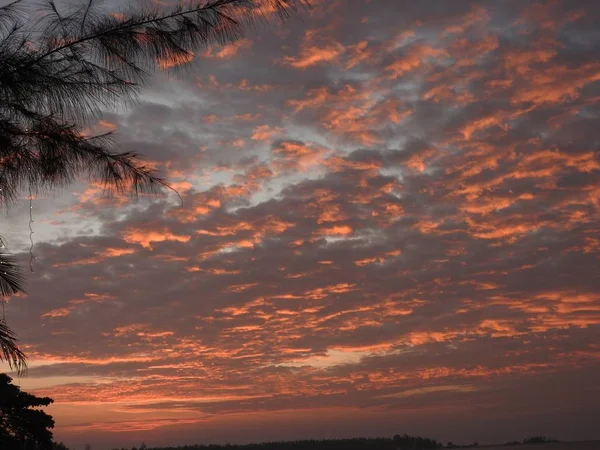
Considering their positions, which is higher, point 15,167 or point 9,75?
point 9,75

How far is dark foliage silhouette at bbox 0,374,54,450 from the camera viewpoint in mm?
13336

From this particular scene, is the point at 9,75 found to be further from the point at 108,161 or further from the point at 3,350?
the point at 3,350

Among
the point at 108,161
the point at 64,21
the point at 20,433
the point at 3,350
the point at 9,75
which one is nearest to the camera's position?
the point at 3,350

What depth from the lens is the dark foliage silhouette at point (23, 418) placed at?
43.8 ft

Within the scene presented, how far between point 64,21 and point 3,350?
242cm

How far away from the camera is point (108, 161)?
5.48 m

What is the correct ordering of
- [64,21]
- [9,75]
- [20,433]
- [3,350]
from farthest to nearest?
[20,433]
[64,21]
[9,75]
[3,350]

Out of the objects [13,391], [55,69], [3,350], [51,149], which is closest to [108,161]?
[51,149]

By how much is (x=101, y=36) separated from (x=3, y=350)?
240cm

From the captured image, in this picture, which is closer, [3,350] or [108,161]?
[3,350]

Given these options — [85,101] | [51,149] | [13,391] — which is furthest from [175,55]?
[13,391]

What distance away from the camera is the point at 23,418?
13.5m

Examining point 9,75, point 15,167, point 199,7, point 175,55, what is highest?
point 199,7

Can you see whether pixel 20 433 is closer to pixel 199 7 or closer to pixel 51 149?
pixel 51 149
